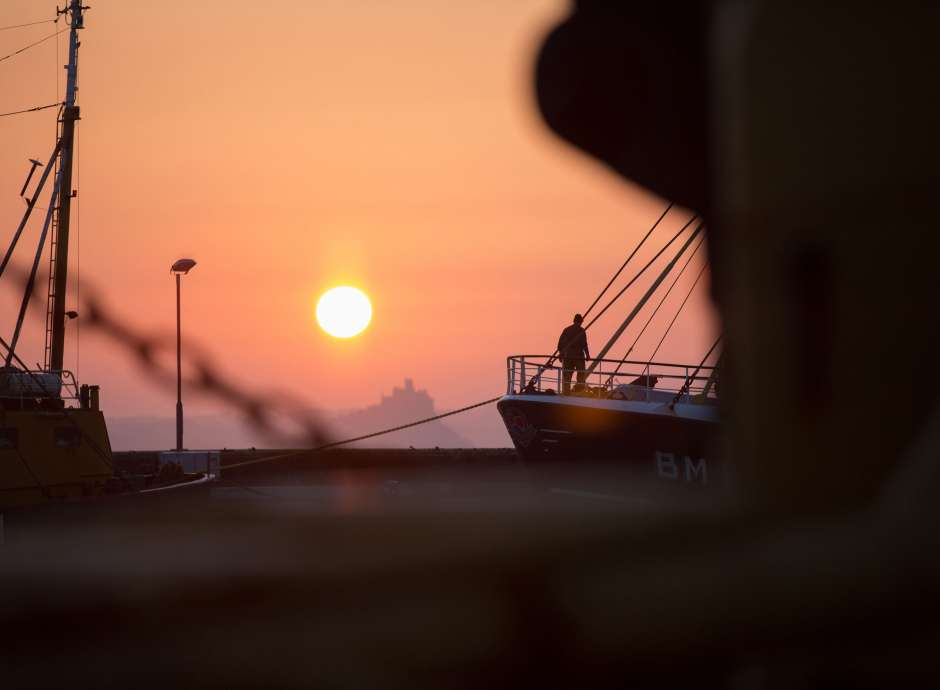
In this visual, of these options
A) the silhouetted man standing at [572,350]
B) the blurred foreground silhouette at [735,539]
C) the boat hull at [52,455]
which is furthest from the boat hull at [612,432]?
the blurred foreground silhouette at [735,539]

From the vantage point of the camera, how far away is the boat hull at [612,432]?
55.4ft

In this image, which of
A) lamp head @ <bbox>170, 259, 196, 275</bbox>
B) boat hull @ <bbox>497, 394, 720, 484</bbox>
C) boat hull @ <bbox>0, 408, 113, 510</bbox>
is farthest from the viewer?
lamp head @ <bbox>170, 259, 196, 275</bbox>

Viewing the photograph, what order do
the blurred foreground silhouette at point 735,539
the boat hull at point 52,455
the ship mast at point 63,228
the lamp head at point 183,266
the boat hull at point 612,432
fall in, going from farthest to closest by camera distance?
the lamp head at point 183,266
the ship mast at point 63,228
the boat hull at point 52,455
the boat hull at point 612,432
the blurred foreground silhouette at point 735,539

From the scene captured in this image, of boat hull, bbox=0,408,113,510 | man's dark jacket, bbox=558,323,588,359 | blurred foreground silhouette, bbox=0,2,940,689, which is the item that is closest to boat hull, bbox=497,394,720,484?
man's dark jacket, bbox=558,323,588,359

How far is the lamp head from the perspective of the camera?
3722 cm

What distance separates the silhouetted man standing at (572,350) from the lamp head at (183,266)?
20.1 meters

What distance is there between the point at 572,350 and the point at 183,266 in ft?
67.5

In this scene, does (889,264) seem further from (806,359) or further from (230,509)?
(230,509)

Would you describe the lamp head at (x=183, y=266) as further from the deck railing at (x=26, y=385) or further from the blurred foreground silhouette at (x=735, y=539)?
the blurred foreground silhouette at (x=735, y=539)

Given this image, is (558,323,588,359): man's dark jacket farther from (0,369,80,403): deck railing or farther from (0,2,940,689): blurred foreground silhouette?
(0,2,940,689): blurred foreground silhouette

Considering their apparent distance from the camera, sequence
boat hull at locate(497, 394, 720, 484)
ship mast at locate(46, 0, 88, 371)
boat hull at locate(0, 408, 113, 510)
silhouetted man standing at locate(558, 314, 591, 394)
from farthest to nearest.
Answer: ship mast at locate(46, 0, 88, 371) < boat hull at locate(0, 408, 113, 510) < silhouetted man standing at locate(558, 314, 591, 394) < boat hull at locate(497, 394, 720, 484)

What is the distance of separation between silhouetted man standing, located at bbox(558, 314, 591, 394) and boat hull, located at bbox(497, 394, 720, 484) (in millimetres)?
567

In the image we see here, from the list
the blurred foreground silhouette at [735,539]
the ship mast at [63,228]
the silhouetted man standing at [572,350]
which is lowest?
the blurred foreground silhouette at [735,539]

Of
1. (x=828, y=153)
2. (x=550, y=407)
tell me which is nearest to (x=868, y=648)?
(x=828, y=153)
